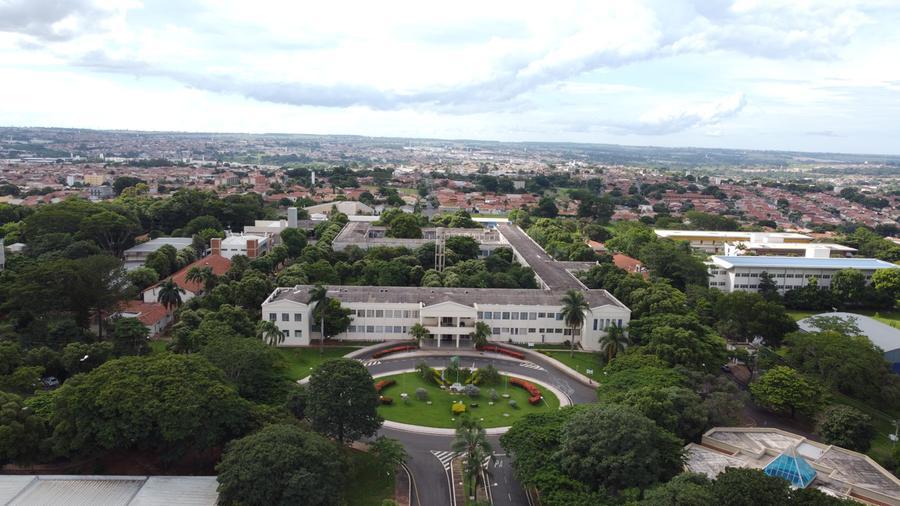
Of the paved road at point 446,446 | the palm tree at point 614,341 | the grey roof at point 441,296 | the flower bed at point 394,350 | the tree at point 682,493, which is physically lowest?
the paved road at point 446,446

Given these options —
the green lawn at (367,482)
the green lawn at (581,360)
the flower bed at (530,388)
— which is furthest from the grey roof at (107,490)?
the green lawn at (581,360)

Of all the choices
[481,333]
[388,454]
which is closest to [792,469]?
[388,454]

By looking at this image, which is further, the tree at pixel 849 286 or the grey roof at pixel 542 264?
the tree at pixel 849 286

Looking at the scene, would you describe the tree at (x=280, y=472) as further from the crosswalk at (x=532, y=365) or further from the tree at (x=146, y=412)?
the crosswalk at (x=532, y=365)

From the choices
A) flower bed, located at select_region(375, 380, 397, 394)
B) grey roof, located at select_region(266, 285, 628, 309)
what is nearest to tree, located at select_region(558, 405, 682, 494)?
flower bed, located at select_region(375, 380, 397, 394)

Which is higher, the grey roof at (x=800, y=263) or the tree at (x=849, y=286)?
→ the grey roof at (x=800, y=263)
